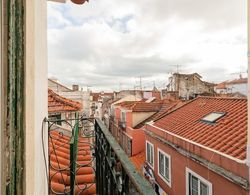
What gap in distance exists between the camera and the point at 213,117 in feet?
25.7

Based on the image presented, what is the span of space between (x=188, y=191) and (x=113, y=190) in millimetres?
5907

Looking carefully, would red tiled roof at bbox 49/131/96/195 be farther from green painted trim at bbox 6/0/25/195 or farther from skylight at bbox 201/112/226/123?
skylight at bbox 201/112/226/123

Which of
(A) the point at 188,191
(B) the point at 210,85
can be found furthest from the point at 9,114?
(B) the point at 210,85

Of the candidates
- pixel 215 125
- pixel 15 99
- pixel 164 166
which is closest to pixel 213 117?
pixel 215 125

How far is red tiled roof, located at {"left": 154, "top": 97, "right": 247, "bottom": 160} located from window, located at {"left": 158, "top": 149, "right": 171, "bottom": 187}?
1.02 meters

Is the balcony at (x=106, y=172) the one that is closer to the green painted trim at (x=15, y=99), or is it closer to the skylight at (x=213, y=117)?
the green painted trim at (x=15, y=99)

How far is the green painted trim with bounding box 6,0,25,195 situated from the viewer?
679mm

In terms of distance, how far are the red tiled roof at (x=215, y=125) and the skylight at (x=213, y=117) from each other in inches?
5.9

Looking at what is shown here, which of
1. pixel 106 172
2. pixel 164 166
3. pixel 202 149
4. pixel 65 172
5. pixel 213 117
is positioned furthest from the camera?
pixel 164 166

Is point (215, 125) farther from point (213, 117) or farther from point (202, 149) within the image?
point (202, 149)

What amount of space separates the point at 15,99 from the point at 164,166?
8582mm

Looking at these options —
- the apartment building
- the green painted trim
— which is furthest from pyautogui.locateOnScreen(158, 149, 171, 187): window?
the green painted trim

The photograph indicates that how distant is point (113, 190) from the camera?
1522 millimetres

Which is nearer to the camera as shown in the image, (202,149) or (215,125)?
(202,149)
